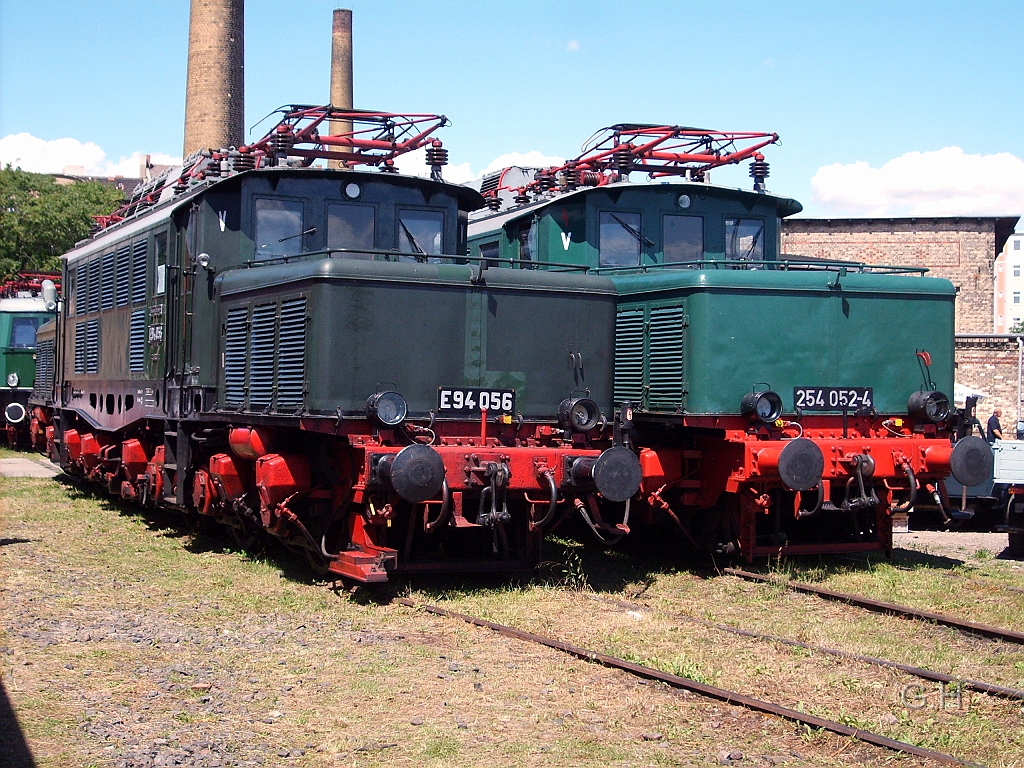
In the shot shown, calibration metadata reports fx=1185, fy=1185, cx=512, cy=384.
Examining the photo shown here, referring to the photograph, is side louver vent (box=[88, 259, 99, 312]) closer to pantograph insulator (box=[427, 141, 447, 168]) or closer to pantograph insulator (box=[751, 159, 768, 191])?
pantograph insulator (box=[427, 141, 447, 168])

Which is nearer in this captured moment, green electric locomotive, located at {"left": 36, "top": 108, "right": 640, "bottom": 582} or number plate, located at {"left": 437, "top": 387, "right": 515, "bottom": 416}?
green electric locomotive, located at {"left": 36, "top": 108, "right": 640, "bottom": 582}

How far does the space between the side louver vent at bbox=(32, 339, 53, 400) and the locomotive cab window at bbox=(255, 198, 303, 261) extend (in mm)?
8510

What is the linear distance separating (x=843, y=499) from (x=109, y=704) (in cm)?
657

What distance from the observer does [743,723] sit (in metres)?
6.01

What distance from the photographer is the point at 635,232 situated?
40.3 ft

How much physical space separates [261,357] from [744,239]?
5.63m

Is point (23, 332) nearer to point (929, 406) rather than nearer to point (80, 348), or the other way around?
point (80, 348)

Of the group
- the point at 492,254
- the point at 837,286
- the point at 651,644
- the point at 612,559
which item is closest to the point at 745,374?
the point at 837,286

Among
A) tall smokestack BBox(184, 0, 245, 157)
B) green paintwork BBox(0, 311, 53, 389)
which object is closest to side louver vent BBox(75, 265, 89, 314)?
green paintwork BBox(0, 311, 53, 389)

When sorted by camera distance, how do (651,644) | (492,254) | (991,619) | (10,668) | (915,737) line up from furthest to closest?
1. (492,254)
2. (991,619)
3. (651,644)
4. (10,668)
5. (915,737)

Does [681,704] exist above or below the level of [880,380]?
below

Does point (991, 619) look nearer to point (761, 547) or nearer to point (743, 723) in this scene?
point (761, 547)

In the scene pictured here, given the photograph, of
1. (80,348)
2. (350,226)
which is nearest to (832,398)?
(350,226)

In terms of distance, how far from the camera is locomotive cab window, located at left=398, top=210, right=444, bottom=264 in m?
10.6
